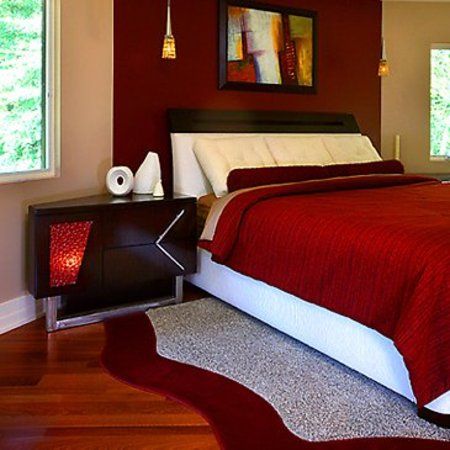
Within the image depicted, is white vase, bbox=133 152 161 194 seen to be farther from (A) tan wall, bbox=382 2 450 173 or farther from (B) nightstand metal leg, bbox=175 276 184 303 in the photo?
(A) tan wall, bbox=382 2 450 173

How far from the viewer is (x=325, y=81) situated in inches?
190

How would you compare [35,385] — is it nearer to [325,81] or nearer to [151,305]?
[151,305]

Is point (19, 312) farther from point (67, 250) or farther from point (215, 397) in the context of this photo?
point (215, 397)

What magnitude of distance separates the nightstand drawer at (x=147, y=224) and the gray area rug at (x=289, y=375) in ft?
1.56

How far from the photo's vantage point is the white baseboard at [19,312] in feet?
9.86

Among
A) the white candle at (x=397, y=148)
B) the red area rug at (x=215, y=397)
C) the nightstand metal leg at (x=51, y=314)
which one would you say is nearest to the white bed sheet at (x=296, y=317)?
the red area rug at (x=215, y=397)

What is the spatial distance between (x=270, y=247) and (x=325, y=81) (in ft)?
8.35

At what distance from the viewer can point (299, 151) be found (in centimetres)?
426

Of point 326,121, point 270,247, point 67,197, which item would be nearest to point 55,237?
point 67,197

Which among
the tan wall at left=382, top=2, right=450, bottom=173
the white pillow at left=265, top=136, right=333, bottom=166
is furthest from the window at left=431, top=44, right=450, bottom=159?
the white pillow at left=265, top=136, right=333, bottom=166

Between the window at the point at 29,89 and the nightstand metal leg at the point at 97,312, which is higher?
the window at the point at 29,89

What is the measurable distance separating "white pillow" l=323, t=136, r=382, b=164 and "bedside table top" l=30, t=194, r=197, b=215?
5.01 ft

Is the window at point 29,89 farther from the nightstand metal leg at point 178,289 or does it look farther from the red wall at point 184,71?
the nightstand metal leg at point 178,289

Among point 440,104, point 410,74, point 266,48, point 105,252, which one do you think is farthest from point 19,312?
point 440,104
